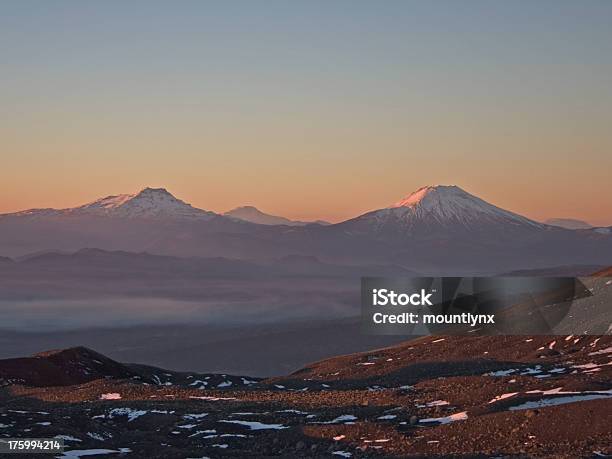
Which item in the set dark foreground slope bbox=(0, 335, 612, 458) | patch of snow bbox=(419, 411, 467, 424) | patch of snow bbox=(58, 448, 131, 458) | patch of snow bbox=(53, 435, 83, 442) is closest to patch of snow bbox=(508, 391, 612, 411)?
dark foreground slope bbox=(0, 335, 612, 458)

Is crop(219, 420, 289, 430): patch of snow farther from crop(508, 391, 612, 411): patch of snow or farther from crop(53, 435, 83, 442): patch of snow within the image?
crop(508, 391, 612, 411): patch of snow

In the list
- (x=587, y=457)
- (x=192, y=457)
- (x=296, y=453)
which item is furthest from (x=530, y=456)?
(x=192, y=457)

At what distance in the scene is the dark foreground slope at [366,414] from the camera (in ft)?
183

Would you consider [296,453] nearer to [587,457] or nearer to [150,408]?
[587,457]

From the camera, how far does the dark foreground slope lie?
55.8 meters

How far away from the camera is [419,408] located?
2827 inches

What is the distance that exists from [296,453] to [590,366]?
45656mm

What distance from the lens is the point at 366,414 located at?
72500mm

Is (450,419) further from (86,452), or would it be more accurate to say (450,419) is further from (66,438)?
(66,438)

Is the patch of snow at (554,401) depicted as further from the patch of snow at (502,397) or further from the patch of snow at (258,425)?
the patch of snow at (258,425)

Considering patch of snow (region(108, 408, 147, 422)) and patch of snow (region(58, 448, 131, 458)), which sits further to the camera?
patch of snow (region(108, 408, 147, 422))

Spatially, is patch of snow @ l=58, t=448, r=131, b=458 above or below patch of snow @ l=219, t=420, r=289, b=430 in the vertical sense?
above

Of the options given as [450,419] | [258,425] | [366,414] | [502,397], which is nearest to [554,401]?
[502,397]

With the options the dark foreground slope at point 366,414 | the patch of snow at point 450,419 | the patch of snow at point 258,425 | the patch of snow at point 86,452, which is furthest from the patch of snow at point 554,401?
the patch of snow at point 86,452
